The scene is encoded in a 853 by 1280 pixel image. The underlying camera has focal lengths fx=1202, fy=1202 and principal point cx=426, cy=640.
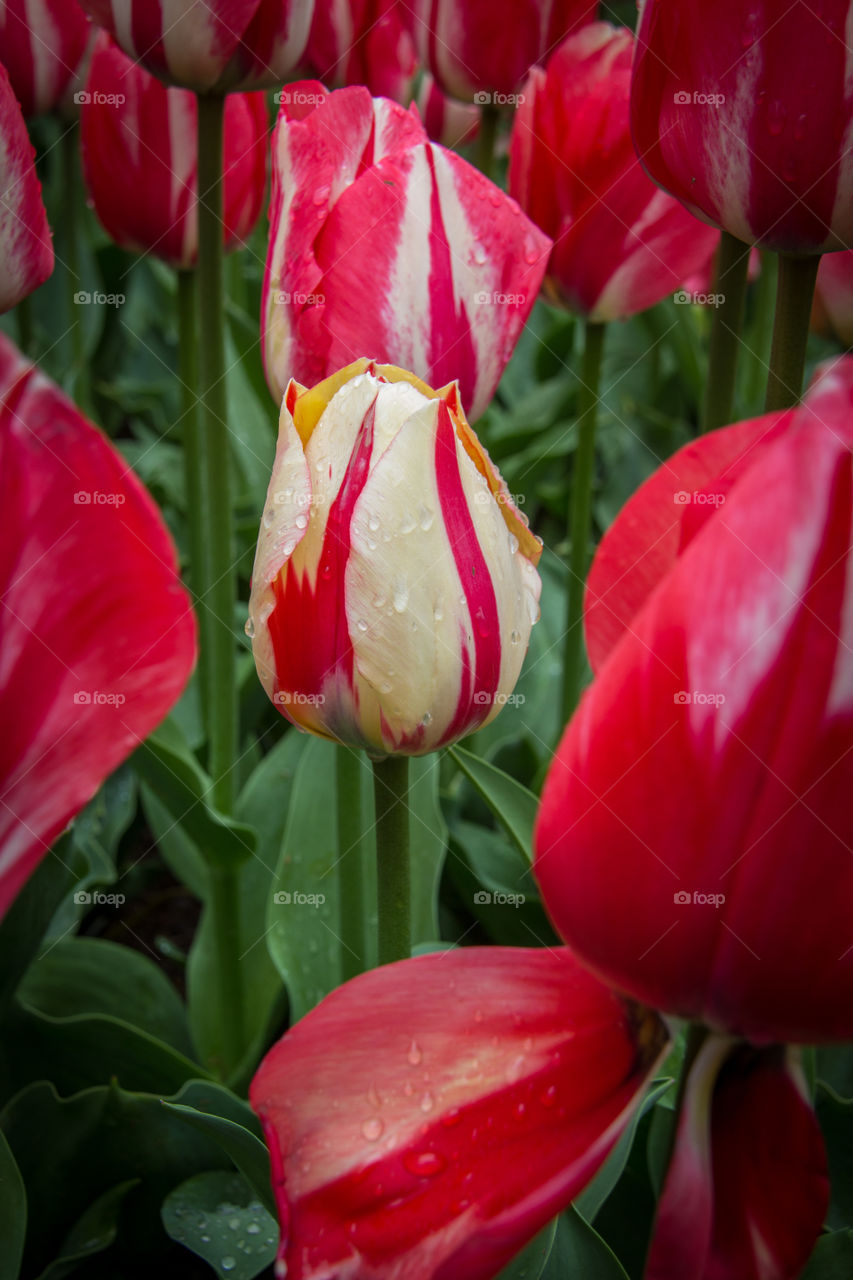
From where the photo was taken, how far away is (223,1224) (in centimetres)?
69

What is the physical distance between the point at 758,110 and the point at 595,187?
1.12 ft

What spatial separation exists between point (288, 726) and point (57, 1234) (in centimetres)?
62

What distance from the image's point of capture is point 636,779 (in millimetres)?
291

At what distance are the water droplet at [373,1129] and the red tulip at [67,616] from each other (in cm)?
11

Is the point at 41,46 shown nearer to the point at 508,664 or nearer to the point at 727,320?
the point at 727,320

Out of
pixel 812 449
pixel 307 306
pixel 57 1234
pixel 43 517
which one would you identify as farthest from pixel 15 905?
pixel 812 449

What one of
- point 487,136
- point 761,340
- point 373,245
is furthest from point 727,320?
point 761,340

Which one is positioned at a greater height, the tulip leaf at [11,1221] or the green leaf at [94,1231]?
the tulip leaf at [11,1221]

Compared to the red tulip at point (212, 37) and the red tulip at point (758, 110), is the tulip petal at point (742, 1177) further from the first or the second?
the red tulip at point (212, 37)

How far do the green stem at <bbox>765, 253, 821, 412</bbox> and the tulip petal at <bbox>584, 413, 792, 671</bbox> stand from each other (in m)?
0.24

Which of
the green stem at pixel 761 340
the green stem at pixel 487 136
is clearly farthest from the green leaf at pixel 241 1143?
the green stem at pixel 761 340

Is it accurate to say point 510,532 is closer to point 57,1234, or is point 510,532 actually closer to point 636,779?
point 636,779

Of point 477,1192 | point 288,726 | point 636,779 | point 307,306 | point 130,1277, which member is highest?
point 307,306

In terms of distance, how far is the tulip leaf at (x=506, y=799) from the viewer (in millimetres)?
708
